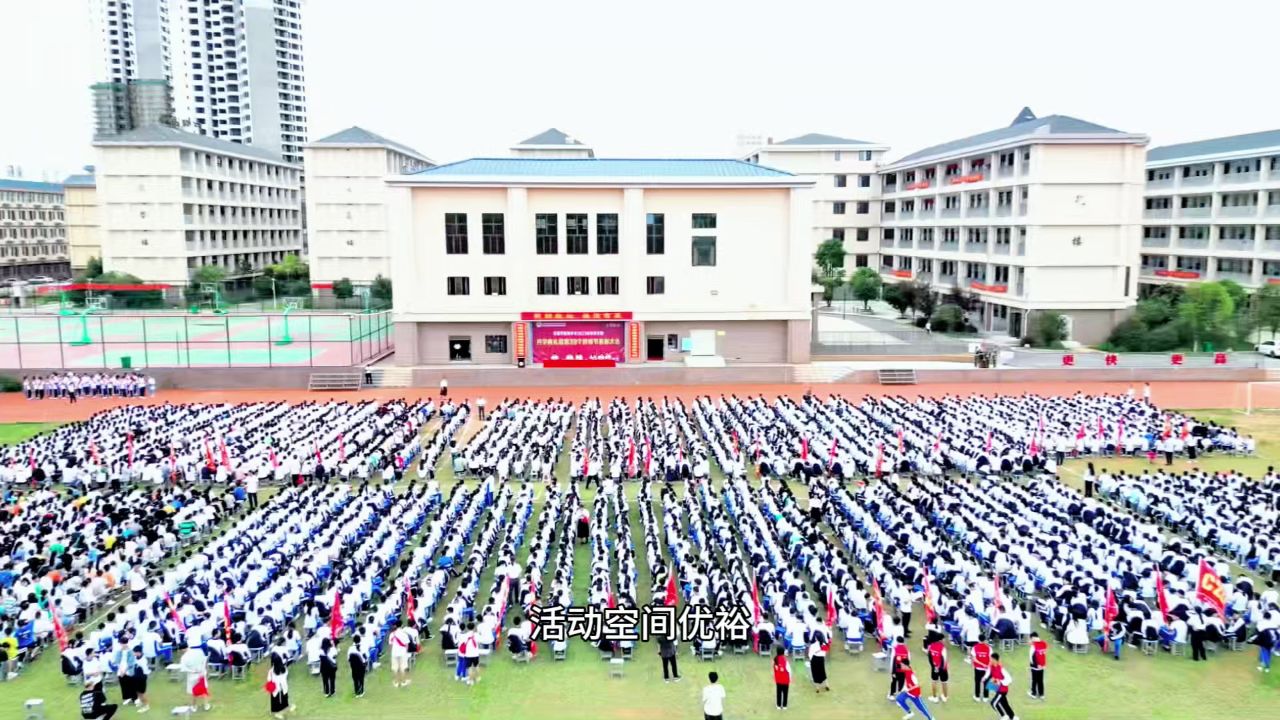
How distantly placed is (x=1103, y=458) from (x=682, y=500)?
11.8m

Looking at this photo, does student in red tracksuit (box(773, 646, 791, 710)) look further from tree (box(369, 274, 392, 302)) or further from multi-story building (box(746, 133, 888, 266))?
multi-story building (box(746, 133, 888, 266))

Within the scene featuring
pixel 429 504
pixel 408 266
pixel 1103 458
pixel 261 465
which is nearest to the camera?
pixel 429 504

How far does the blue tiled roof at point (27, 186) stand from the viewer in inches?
3364

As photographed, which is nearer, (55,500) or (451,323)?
(55,500)

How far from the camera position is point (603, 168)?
38.1 m

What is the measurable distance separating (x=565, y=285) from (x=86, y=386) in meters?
17.8

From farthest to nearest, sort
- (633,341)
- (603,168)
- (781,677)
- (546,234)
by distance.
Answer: (603,168), (633,341), (546,234), (781,677)

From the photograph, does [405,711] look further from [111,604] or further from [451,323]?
[451,323]

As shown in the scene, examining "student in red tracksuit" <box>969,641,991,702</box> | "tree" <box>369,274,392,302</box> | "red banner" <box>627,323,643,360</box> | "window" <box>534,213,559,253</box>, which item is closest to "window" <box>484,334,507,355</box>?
"window" <box>534,213,559,253</box>

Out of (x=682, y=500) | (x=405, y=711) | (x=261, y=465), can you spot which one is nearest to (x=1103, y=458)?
(x=682, y=500)

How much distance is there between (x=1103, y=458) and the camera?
937 inches

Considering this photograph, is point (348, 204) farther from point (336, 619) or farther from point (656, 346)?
point (336, 619)

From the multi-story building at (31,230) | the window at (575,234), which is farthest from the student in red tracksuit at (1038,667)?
the multi-story building at (31,230)

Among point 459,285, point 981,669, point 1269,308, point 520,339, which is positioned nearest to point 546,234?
point 459,285
